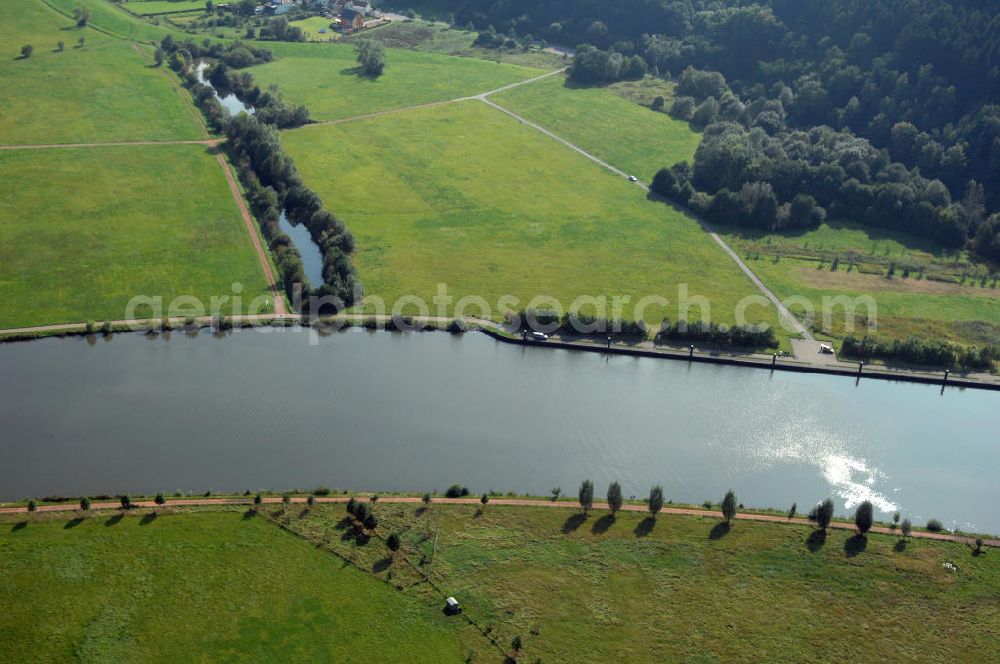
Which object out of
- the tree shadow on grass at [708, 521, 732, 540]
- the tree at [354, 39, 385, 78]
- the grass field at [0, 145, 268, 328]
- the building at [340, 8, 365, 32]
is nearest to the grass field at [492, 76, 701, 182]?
the tree at [354, 39, 385, 78]

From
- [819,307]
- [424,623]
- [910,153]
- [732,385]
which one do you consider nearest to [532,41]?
[910,153]

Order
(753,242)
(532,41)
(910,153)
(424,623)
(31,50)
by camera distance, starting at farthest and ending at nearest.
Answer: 1. (532,41)
2. (31,50)
3. (910,153)
4. (753,242)
5. (424,623)

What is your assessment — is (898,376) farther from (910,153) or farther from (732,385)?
(910,153)

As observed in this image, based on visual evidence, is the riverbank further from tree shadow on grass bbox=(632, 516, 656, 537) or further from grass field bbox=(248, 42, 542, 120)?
grass field bbox=(248, 42, 542, 120)

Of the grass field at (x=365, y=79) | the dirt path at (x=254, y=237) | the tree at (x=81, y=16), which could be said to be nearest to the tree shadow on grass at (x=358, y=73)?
the grass field at (x=365, y=79)

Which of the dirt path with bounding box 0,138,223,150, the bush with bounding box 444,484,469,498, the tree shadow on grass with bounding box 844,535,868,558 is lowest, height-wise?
the tree shadow on grass with bounding box 844,535,868,558

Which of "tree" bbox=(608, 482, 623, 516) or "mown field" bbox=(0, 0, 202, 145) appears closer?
"tree" bbox=(608, 482, 623, 516)

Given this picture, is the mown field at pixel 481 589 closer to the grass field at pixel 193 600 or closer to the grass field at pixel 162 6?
the grass field at pixel 193 600
